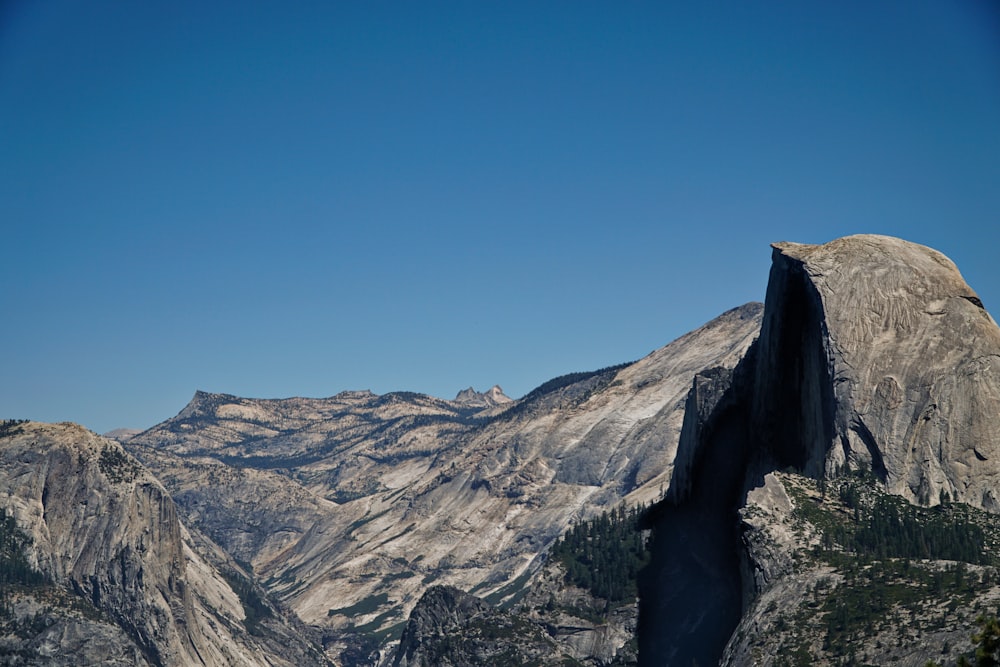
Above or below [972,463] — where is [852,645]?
below

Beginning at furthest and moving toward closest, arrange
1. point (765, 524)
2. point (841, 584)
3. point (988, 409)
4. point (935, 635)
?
1. point (988, 409)
2. point (765, 524)
3. point (841, 584)
4. point (935, 635)

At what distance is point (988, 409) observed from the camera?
630ft

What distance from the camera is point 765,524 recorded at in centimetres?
17900

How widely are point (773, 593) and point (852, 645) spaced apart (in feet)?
65.4

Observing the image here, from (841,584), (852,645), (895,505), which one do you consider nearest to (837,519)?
(895,505)

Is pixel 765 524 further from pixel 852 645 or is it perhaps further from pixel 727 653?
pixel 852 645

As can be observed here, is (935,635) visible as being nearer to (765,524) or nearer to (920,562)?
(920,562)

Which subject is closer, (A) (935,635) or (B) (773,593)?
(A) (935,635)

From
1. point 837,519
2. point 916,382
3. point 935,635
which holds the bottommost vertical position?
point 935,635

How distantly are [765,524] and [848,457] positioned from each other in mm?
21406

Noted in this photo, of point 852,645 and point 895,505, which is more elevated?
point 895,505

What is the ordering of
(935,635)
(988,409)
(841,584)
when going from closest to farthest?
(935,635) → (841,584) → (988,409)

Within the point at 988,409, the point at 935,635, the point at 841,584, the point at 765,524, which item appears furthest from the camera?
the point at 988,409

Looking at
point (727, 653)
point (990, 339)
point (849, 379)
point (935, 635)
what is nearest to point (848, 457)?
point (849, 379)
